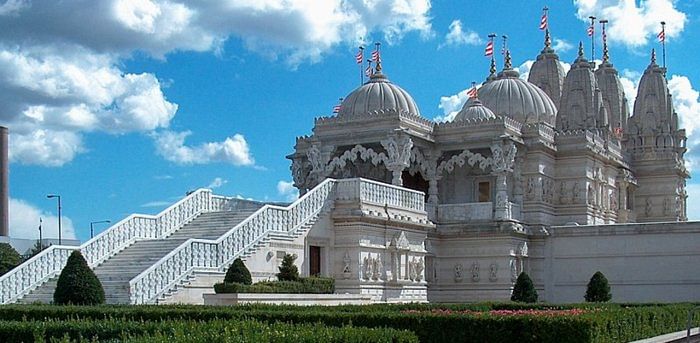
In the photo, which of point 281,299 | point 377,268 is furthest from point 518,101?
point 281,299

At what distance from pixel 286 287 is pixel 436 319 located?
1187 cm

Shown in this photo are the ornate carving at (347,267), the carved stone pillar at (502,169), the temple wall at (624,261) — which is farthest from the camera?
the carved stone pillar at (502,169)

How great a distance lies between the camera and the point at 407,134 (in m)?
43.2

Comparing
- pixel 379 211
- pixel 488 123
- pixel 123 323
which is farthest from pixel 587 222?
pixel 123 323

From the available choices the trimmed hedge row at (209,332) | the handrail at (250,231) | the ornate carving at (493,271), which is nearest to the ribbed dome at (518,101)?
the ornate carving at (493,271)

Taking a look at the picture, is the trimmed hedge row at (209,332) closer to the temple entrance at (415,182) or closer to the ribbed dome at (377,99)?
the ribbed dome at (377,99)

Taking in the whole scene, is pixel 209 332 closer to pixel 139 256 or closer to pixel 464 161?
pixel 139 256

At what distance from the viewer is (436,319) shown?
19.3 metres

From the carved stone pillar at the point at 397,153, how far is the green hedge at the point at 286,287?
32.8 feet

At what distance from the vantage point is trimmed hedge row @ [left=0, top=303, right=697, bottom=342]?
18.7 m

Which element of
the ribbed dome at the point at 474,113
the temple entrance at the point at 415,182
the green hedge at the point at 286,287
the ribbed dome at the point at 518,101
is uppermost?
the ribbed dome at the point at 518,101

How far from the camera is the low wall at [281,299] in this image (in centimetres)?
2755

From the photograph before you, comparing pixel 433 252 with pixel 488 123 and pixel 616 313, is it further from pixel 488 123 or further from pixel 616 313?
pixel 616 313

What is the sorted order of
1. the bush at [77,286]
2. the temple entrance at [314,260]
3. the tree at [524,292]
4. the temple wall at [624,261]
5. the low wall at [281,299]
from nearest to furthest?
1. the bush at [77,286]
2. the low wall at [281,299]
3. the temple entrance at [314,260]
4. the tree at [524,292]
5. the temple wall at [624,261]
